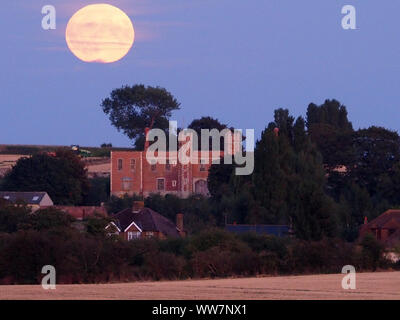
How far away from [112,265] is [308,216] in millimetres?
15762

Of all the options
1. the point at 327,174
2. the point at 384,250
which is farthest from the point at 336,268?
the point at 327,174

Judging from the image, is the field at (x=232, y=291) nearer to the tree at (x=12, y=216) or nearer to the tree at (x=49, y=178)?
the tree at (x=12, y=216)

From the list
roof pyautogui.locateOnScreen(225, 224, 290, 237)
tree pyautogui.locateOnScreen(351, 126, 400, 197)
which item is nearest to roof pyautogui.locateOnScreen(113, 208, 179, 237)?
roof pyautogui.locateOnScreen(225, 224, 290, 237)

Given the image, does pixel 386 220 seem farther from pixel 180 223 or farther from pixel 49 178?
pixel 49 178

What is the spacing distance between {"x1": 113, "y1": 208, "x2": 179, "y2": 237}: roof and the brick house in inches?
427

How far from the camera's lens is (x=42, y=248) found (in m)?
41.4

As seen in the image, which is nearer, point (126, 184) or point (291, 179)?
point (291, 179)

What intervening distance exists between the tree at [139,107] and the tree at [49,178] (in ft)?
72.8

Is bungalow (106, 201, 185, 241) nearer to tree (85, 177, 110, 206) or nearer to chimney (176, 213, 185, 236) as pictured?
chimney (176, 213, 185, 236)

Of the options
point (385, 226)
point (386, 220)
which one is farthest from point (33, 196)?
point (385, 226)

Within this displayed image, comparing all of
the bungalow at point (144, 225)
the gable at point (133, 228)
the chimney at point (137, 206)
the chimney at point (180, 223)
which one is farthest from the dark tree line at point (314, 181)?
the gable at point (133, 228)

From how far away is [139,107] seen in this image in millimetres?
105125

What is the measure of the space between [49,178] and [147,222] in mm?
19461
